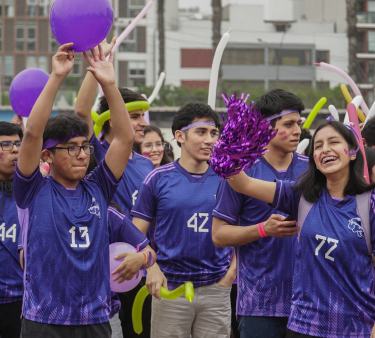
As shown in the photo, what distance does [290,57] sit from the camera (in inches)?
2336

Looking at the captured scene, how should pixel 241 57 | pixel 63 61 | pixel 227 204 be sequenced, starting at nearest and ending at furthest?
pixel 63 61 → pixel 227 204 → pixel 241 57

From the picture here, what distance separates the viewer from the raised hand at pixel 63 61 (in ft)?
10.8

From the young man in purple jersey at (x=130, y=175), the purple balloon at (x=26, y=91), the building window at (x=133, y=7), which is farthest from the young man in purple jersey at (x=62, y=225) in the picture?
the building window at (x=133, y=7)

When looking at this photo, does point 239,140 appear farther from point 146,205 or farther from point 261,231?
point 146,205

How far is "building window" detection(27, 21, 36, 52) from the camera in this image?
57.1m

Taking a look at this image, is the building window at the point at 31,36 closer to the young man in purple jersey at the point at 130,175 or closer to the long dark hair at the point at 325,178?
the young man in purple jersey at the point at 130,175

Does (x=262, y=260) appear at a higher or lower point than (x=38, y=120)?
lower

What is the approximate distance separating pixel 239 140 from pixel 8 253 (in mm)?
2242

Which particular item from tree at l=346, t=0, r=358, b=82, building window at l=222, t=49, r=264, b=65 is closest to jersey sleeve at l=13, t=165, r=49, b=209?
tree at l=346, t=0, r=358, b=82

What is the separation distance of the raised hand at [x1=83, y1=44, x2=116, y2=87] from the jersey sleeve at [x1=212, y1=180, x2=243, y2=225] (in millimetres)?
1005

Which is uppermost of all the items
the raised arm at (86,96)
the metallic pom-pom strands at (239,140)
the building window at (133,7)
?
the building window at (133,7)

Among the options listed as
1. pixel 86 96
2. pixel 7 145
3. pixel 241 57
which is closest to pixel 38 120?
pixel 86 96

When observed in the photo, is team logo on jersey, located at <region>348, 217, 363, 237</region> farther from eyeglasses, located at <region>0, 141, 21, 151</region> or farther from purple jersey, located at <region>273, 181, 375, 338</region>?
eyeglasses, located at <region>0, 141, 21, 151</region>

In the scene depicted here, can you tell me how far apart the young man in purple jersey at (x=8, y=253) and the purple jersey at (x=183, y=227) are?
0.94 metres
